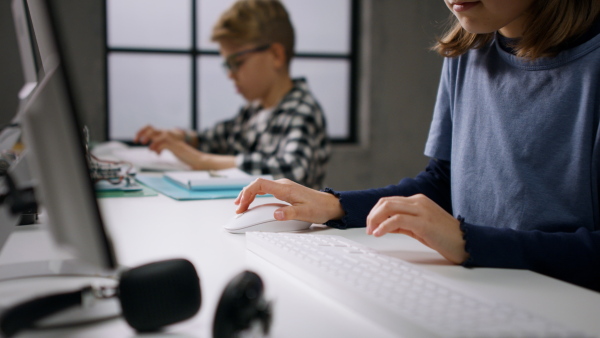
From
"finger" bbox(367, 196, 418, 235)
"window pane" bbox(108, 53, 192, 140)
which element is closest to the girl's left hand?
"finger" bbox(367, 196, 418, 235)

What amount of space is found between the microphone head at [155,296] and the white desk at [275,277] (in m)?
0.02

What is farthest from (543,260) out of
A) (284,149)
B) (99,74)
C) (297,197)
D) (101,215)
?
(99,74)

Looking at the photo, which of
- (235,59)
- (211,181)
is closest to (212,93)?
(235,59)

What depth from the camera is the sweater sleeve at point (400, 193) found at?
934 millimetres

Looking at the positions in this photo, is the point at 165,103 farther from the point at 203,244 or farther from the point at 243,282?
the point at 243,282

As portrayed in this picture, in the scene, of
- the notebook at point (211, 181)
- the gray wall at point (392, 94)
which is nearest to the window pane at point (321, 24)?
the gray wall at point (392, 94)

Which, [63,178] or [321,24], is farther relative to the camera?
[321,24]

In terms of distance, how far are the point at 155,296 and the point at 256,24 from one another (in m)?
1.64

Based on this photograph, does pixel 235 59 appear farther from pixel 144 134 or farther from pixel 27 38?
pixel 27 38

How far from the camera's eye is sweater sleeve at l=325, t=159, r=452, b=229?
3.06 ft

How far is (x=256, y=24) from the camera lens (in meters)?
2.00

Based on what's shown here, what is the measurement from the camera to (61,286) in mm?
615

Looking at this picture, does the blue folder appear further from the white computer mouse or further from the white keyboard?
the white keyboard

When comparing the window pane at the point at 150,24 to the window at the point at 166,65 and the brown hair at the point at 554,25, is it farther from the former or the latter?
the brown hair at the point at 554,25
